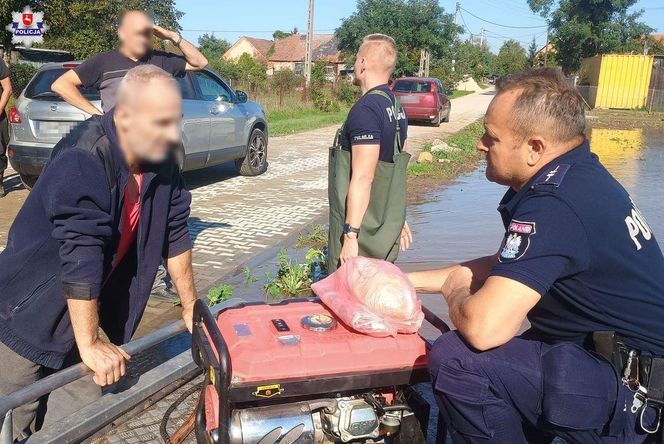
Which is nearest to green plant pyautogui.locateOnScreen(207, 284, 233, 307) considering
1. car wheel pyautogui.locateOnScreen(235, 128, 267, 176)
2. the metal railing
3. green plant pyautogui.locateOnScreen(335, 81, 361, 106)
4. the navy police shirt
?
the metal railing

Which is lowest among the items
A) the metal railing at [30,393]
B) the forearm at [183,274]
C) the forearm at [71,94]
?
the metal railing at [30,393]

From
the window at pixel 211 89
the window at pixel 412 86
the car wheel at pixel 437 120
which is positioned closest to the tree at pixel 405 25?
the window at pixel 412 86

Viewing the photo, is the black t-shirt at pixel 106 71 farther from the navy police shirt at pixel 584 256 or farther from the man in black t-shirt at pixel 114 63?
the navy police shirt at pixel 584 256

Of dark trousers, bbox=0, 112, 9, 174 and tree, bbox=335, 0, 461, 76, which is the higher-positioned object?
tree, bbox=335, 0, 461, 76

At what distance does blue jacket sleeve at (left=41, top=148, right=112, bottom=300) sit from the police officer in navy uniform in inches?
52.7

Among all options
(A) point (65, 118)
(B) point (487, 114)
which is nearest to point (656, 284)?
(B) point (487, 114)

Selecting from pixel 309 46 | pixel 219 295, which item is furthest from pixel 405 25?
pixel 219 295

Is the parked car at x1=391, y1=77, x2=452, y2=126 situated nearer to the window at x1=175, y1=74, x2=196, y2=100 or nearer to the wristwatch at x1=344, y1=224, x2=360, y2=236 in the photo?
the window at x1=175, y1=74, x2=196, y2=100

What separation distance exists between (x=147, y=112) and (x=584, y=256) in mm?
1660

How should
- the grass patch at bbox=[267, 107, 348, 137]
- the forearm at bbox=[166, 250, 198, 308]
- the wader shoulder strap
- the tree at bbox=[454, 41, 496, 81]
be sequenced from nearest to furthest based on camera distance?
Answer: 1. the forearm at bbox=[166, 250, 198, 308]
2. the wader shoulder strap
3. the grass patch at bbox=[267, 107, 348, 137]
4. the tree at bbox=[454, 41, 496, 81]

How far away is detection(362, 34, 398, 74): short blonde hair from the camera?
13.0 feet

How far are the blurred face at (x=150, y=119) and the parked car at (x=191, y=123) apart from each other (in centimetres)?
435

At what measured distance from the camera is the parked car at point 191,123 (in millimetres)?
8383

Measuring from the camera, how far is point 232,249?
695 cm
